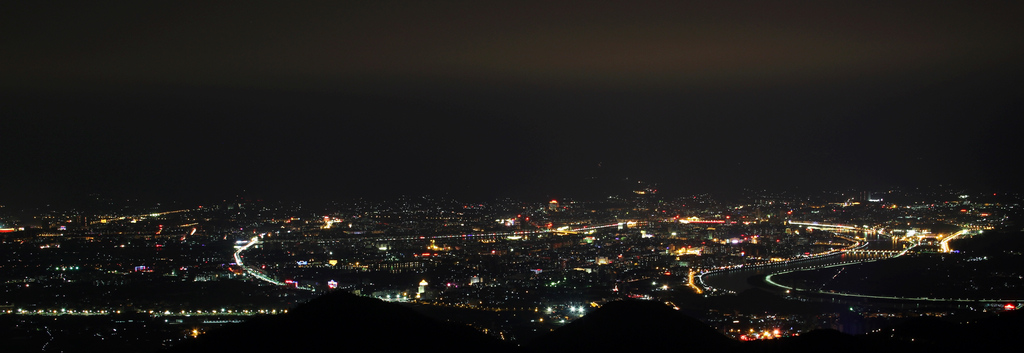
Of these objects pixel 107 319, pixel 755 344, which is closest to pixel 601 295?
pixel 107 319

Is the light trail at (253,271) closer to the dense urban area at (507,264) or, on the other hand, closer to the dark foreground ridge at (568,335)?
the dense urban area at (507,264)

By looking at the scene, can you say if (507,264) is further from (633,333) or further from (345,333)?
(345,333)

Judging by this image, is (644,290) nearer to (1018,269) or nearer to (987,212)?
(1018,269)

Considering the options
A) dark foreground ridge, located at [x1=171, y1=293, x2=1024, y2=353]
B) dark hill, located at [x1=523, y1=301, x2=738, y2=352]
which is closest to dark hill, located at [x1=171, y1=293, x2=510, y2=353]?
dark foreground ridge, located at [x1=171, y1=293, x2=1024, y2=353]

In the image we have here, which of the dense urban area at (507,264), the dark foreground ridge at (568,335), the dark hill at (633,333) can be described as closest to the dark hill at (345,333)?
the dark foreground ridge at (568,335)

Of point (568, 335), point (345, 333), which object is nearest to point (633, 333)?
point (568, 335)

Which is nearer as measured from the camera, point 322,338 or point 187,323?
point 322,338
